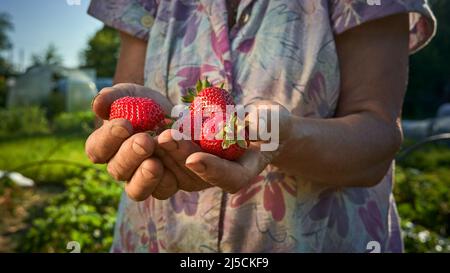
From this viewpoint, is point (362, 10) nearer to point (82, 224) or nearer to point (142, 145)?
point (142, 145)

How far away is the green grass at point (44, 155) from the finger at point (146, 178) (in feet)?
6.78

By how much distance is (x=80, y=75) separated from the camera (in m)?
7.60

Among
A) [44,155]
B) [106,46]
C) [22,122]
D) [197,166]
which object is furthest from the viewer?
[22,122]

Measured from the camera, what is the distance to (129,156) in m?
0.55

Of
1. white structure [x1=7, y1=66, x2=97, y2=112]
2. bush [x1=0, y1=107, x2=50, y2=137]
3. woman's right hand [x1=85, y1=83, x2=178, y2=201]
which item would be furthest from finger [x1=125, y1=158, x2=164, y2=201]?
white structure [x1=7, y1=66, x2=97, y2=112]

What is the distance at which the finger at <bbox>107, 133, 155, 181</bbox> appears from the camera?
544mm

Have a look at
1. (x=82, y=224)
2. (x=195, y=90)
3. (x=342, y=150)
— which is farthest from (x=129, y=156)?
(x=82, y=224)

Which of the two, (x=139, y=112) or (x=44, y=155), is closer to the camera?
(x=139, y=112)

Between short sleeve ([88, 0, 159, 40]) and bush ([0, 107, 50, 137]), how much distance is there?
453 centimetres

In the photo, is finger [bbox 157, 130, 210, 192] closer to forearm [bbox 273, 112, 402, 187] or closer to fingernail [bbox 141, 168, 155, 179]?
fingernail [bbox 141, 168, 155, 179]

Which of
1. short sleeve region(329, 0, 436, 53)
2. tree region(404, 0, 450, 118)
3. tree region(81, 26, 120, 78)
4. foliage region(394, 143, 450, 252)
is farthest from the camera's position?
tree region(404, 0, 450, 118)

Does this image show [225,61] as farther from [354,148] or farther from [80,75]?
[80,75]

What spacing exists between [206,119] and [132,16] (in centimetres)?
30

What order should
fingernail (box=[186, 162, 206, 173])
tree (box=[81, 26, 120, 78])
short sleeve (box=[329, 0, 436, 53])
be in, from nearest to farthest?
fingernail (box=[186, 162, 206, 173]) → short sleeve (box=[329, 0, 436, 53]) → tree (box=[81, 26, 120, 78])
